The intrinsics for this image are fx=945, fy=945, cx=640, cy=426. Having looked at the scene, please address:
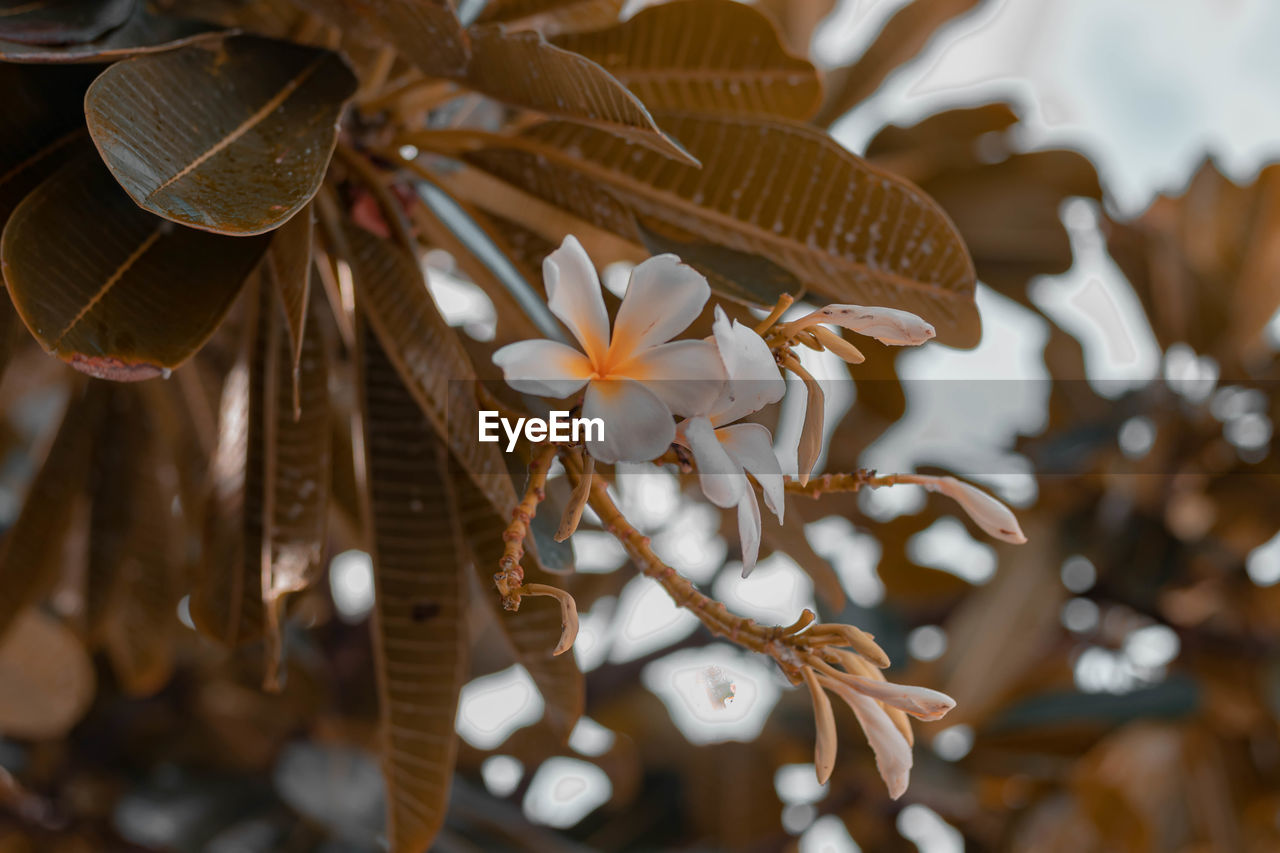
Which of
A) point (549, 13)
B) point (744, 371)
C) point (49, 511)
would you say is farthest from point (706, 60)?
point (49, 511)

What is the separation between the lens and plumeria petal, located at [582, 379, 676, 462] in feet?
0.94

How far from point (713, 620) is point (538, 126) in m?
0.35

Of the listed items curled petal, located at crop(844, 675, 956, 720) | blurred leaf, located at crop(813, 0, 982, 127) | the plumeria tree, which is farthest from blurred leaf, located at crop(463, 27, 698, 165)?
blurred leaf, located at crop(813, 0, 982, 127)

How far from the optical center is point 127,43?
46cm

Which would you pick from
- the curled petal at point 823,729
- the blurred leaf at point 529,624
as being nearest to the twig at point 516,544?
the curled petal at point 823,729

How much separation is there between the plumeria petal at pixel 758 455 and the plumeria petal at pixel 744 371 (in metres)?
0.01

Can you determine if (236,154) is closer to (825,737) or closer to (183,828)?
(825,737)

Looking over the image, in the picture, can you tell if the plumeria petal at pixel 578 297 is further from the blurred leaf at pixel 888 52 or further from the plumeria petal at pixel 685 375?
the blurred leaf at pixel 888 52

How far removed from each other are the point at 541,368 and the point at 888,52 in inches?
31.7

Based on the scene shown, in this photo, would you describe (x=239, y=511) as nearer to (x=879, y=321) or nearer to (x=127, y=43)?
(x=127, y=43)

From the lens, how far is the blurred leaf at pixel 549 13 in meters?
0.59

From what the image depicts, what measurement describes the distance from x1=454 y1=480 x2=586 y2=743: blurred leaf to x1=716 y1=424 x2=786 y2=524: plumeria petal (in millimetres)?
245

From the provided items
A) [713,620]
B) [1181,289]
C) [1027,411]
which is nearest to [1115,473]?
[1027,411]

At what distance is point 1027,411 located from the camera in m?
1.40
